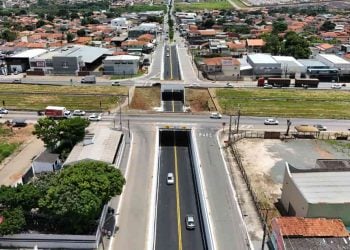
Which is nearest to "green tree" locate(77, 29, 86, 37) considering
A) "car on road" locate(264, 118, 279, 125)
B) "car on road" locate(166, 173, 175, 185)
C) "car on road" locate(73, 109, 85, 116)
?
"car on road" locate(73, 109, 85, 116)

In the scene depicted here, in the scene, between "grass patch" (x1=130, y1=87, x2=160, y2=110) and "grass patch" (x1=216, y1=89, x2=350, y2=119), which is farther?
"grass patch" (x1=130, y1=87, x2=160, y2=110)

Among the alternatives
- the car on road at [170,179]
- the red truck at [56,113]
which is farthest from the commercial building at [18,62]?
the car on road at [170,179]

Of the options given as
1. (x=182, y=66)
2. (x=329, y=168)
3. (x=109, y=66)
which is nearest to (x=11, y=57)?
(x=109, y=66)

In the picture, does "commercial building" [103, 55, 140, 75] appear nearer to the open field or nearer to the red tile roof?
the open field

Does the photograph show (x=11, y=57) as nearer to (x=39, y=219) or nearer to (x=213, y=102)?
(x=213, y=102)

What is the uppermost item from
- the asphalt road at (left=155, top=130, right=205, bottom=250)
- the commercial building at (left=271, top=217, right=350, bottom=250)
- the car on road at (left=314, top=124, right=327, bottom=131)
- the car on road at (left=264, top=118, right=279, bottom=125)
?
the commercial building at (left=271, top=217, right=350, bottom=250)
